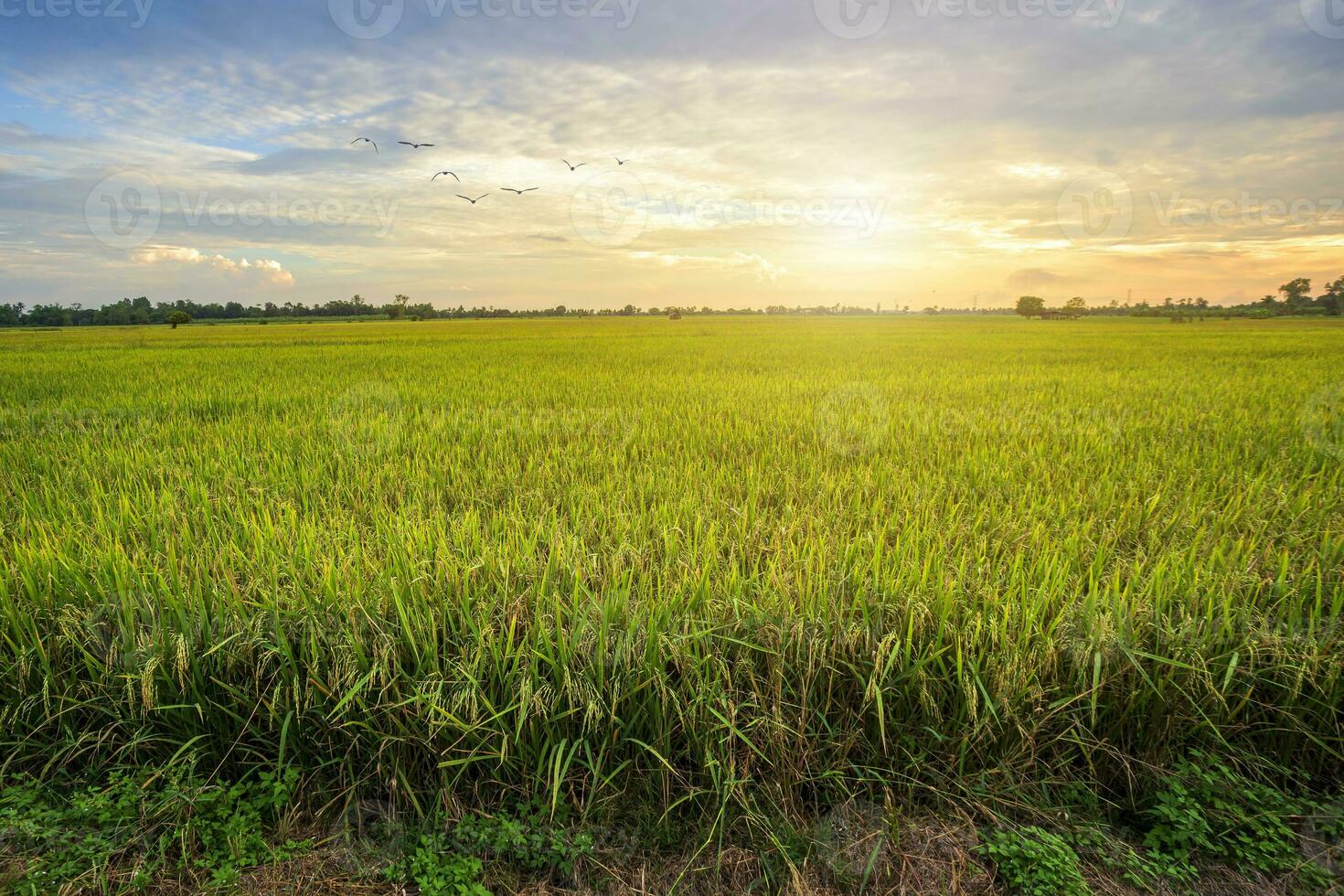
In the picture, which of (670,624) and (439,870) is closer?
(439,870)

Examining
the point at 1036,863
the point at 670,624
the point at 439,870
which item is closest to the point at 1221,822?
the point at 1036,863

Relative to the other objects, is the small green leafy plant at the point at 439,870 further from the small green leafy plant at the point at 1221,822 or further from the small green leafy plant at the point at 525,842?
the small green leafy plant at the point at 1221,822

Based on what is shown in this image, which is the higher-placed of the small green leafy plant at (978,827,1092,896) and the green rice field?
the green rice field

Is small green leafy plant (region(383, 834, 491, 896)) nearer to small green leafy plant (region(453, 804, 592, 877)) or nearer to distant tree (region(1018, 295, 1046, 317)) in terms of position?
small green leafy plant (region(453, 804, 592, 877))

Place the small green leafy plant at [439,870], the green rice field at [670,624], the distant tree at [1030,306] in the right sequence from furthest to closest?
the distant tree at [1030,306]
the green rice field at [670,624]
the small green leafy plant at [439,870]

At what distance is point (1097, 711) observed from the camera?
201 cm

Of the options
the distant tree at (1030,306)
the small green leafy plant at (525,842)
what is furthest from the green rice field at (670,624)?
the distant tree at (1030,306)

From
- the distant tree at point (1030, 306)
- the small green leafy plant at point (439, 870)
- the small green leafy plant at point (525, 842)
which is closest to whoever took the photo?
the small green leafy plant at point (439, 870)

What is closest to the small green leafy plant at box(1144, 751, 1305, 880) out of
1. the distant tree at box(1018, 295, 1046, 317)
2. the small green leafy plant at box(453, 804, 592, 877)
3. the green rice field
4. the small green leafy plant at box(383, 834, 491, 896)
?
the green rice field

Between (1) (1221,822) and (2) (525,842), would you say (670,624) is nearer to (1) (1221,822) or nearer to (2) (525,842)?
(2) (525,842)

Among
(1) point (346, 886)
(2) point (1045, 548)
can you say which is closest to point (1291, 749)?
(2) point (1045, 548)

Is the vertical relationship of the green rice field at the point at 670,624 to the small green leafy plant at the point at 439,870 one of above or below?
above

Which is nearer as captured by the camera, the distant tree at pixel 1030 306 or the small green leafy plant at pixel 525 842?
the small green leafy plant at pixel 525 842

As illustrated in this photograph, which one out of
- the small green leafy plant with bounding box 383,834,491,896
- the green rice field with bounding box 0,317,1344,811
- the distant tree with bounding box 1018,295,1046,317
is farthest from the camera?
the distant tree with bounding box 1018,295,1046,317
